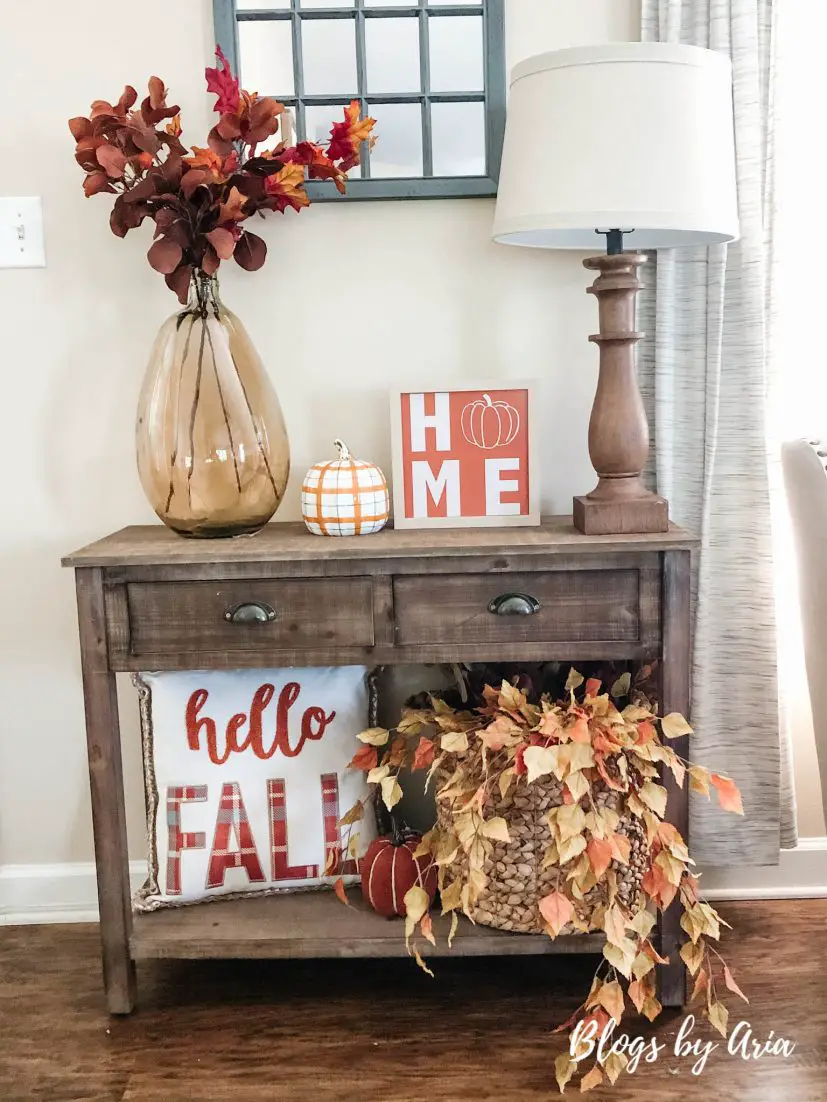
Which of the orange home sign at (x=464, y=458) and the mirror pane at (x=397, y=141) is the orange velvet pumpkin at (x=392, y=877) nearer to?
the orange home sign at (x=464, y=458)

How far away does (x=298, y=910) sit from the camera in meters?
1.71

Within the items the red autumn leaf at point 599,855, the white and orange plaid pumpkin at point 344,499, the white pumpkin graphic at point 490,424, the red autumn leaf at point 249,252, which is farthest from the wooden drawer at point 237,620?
the red autumn leaf at point 249,252

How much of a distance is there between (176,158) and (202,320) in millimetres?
256

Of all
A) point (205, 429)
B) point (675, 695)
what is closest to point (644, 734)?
point (675, 695)

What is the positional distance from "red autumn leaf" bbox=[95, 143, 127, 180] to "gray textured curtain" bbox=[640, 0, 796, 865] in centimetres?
93

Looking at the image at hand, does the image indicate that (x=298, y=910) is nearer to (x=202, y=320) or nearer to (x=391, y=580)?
(x=391, y=580)

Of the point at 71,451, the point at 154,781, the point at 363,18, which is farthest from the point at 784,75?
the point at 154,781

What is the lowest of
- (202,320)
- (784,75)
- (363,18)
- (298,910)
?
(298,910)

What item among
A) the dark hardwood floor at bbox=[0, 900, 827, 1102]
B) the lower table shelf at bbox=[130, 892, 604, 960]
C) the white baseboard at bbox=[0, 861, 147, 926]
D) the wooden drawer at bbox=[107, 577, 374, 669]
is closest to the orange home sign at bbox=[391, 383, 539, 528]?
the wooden drawer at bbox=[107, 577, 374, 669]

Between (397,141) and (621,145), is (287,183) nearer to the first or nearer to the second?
(397,141)

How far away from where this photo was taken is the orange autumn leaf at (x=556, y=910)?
1.44 m

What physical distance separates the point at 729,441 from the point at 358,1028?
121 cm

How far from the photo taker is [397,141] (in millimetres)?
1789

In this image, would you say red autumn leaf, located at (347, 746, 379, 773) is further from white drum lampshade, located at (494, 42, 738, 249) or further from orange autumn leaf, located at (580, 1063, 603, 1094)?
white drum lampshade, located at (494, 42, 738, 249)
